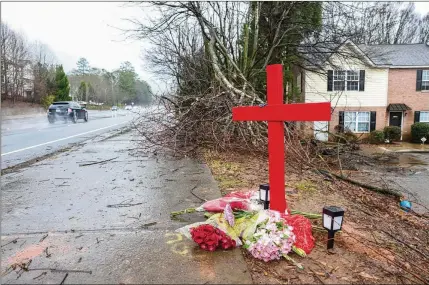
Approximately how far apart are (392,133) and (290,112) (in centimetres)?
2226

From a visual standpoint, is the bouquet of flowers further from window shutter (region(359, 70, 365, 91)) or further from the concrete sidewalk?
window shutter (region(359, 70, 365, 91))

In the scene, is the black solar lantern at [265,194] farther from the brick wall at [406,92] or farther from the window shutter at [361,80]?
the brick wall at [406,92]

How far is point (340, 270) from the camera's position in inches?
86.8

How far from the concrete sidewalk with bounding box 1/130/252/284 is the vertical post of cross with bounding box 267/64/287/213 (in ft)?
2.14

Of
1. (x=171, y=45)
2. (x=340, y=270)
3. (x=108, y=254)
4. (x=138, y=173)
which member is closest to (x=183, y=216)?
(x=108, y=254)

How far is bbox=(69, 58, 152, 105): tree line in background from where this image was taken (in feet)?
254

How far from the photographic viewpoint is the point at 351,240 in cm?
272

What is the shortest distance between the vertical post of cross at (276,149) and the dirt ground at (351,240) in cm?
48

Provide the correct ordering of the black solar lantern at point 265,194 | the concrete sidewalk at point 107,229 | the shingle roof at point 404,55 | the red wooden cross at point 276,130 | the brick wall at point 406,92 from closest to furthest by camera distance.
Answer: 1. the concrete sidewalk at point 107,229
2. the red wooden cross at point 276,130
3. the black solar lantern at point 265,194
4. the shingle roof at point 404,55
5. the brick wall at point 406,92

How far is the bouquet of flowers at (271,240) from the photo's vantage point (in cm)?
230

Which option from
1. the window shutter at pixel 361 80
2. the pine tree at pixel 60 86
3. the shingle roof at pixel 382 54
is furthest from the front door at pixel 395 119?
the pine tree at pixel 60 86

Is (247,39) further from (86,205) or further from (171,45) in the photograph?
(86,205)

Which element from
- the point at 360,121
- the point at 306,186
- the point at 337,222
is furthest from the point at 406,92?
the point at 337,222

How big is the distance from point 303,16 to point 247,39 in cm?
301
